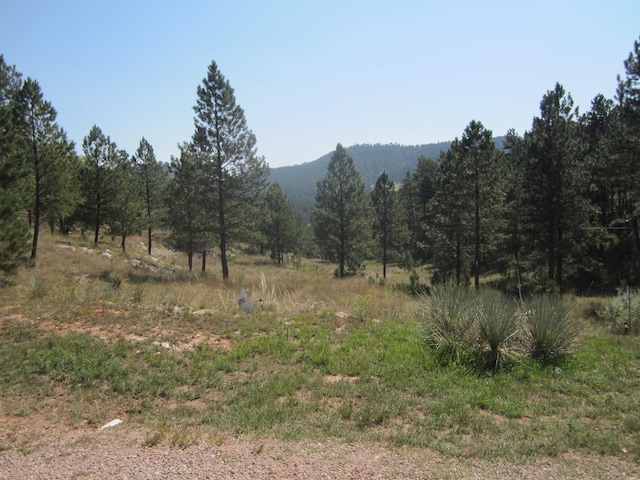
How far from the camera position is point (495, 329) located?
5.87m

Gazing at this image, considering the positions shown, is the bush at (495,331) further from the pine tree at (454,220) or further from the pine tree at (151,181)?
the pine tree at (151,181)

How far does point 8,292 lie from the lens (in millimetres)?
9469

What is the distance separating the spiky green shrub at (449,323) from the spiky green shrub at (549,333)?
0.99 metres

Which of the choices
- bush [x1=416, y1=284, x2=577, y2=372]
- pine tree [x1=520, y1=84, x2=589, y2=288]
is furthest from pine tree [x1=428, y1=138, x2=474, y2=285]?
bush [x1=416, y1=284, x2=577, y2=372]

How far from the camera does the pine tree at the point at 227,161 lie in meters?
19.2

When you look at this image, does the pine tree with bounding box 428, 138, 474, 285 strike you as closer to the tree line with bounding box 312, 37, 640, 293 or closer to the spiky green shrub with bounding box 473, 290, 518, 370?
the tree line with bounding box 312, 37, 640, 293

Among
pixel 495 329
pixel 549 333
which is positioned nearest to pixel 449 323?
pixel 495 329

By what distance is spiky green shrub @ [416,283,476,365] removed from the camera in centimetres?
607

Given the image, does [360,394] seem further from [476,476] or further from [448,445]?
[476,476]

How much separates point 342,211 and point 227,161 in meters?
10.7

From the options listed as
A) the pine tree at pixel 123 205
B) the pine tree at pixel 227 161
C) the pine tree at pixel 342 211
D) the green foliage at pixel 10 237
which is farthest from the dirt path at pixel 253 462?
the pine tree at pixel 123 205

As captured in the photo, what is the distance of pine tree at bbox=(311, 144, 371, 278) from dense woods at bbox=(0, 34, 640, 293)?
3.2 inches

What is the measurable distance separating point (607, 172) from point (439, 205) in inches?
351

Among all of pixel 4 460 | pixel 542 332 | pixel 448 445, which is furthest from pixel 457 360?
pixel 4 460
